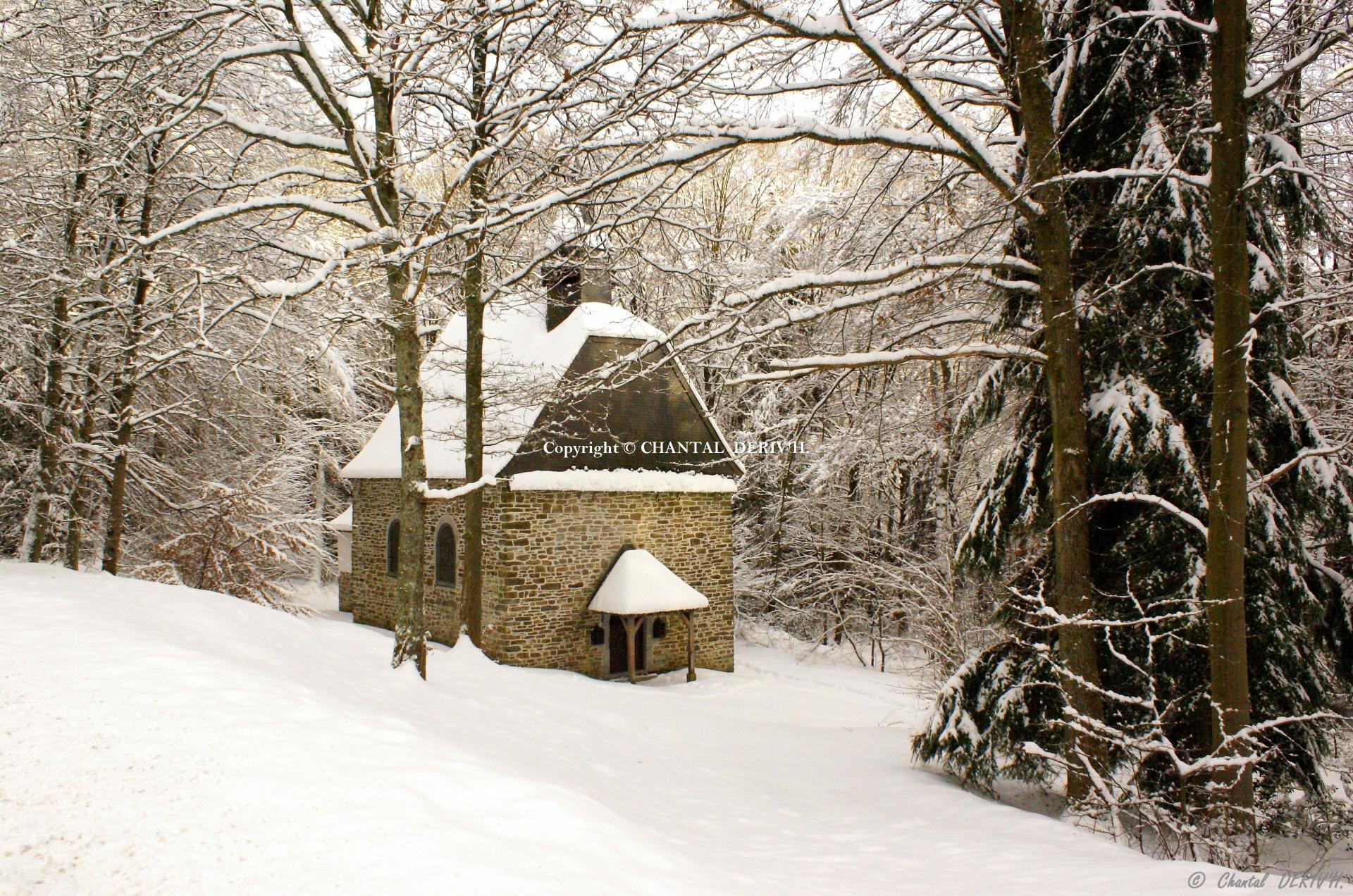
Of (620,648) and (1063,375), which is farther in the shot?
(620,648)

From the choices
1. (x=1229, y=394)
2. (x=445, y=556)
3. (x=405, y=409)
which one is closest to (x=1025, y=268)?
(x=1229, y=394)

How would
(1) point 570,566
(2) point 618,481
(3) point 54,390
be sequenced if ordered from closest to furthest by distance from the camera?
(3) point 54,390 < (1) point 570,566 < (2) point 618,481

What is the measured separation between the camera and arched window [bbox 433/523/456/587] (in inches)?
591

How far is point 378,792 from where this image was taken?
148 inches

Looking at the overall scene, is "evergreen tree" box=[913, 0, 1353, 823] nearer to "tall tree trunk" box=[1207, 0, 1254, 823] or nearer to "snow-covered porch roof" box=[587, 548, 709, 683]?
"tall tree trunk" box=[1207, 0, 1254, 823]

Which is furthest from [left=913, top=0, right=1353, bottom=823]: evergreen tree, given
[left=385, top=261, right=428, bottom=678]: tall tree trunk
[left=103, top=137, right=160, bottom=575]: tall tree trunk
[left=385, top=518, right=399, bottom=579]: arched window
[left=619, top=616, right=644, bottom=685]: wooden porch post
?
[left=385, top=518, right=399, bottom=579]: arched window

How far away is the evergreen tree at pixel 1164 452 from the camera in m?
5.78

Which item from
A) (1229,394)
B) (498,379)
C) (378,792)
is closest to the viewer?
(378,792)

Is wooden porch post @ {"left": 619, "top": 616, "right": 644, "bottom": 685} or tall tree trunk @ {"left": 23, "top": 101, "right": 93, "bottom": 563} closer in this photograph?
tall tree trunk @ {"left": 23, "top": 101, "right": 93, "bottom": 563}

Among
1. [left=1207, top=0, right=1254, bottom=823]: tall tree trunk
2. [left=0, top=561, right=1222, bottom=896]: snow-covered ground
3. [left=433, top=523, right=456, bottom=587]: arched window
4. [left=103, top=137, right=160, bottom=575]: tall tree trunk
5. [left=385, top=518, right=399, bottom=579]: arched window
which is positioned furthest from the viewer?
[left=385, top=518, right=399, bottom=579]: arched window

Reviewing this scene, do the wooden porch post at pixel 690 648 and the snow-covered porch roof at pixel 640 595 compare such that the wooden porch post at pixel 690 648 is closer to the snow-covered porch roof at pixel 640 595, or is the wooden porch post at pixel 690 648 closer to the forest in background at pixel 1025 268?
the snow-covered porch roof at pixel 640 595

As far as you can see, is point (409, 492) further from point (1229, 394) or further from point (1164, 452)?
point (1229, 394)

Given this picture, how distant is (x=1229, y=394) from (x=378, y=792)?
531cm

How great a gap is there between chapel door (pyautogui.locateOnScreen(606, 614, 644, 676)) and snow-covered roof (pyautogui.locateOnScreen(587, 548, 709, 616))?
3.69 feet
